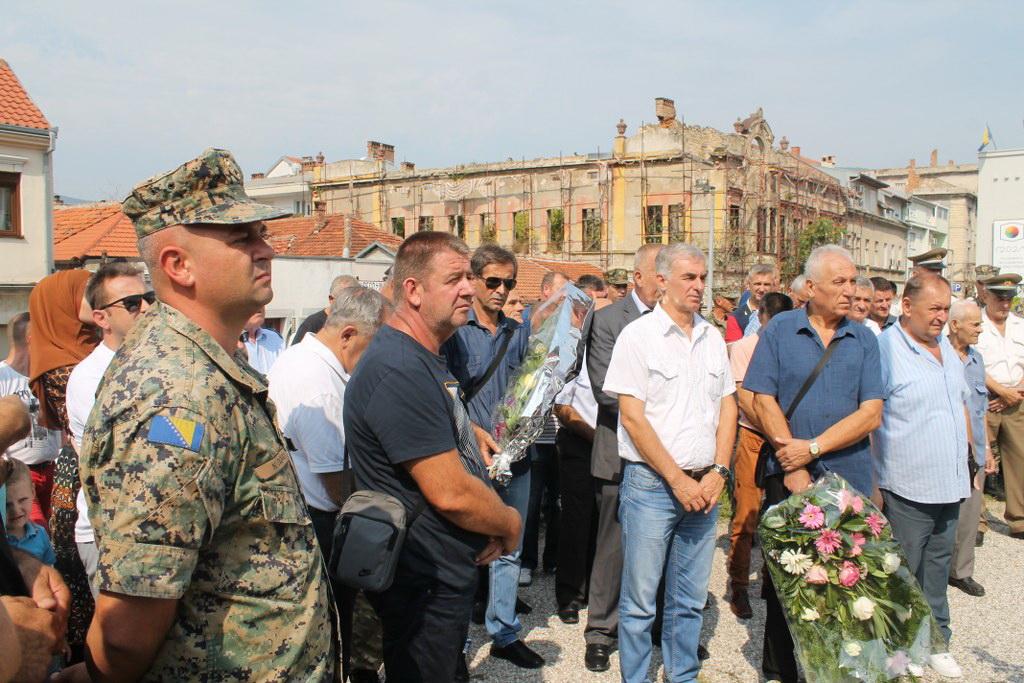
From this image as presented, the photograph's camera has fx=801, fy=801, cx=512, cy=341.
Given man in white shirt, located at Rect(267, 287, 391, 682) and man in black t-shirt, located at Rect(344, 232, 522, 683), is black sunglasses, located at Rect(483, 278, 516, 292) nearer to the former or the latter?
man in white shirt, located at Rect(267, 287, 391, 682)

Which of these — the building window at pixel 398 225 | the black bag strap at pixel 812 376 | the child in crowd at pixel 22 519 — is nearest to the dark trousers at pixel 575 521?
the black bag strap at pixel 812 376

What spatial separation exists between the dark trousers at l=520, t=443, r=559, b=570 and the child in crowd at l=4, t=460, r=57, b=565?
2854 millimetres

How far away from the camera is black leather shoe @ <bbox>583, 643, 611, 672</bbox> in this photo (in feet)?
15.2

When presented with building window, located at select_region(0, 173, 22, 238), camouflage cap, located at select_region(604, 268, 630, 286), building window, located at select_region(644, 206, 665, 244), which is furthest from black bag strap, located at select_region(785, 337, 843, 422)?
building window, located at select_region(644, 206, 665, 244)

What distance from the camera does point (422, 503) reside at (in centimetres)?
282

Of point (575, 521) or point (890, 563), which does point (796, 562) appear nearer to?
point (890, 563)

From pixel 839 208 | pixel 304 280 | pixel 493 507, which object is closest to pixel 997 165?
pixel 839 208

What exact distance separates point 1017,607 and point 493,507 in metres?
4.94

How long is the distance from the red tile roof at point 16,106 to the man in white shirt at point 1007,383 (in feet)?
68.2

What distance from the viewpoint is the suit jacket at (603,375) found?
4902mm

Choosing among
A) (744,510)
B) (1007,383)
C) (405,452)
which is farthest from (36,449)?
(1007,383)

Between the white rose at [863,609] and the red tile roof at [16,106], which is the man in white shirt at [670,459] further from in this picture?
the red tile roof at [16,106]

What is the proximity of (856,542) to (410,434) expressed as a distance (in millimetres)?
2161

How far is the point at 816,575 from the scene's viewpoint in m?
3.55
